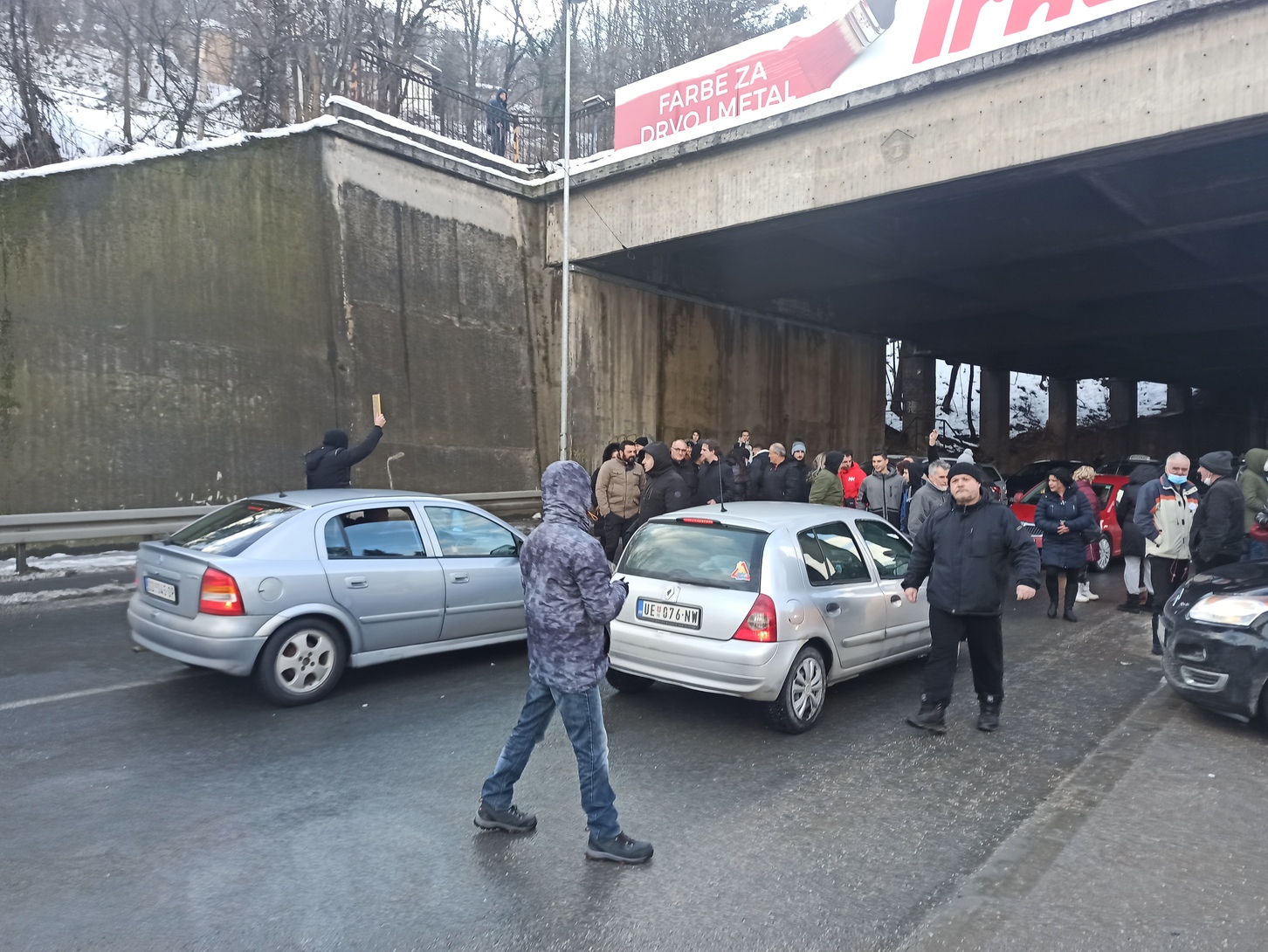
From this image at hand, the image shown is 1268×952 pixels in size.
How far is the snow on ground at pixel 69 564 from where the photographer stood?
9.74m

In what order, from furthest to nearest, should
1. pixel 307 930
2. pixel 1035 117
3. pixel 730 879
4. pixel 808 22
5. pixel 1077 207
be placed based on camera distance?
1. pixel 1077 207
2. pixel 808 22
3. pixel 1035 117
4. pixel 730 879
5. pixel 307 930

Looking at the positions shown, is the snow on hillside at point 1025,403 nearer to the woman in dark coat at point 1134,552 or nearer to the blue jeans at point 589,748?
the woman in dark coat at point 1134,552

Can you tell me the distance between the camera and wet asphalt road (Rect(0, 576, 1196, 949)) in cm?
320

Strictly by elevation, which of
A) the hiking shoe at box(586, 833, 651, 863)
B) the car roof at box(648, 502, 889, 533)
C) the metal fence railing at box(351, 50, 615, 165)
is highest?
the metal fence railing at box(351, 50, 615, 165)

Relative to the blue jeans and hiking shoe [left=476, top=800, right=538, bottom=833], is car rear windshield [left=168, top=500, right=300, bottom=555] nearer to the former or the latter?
hiking shoe [left=476, top=800, right=538, bottom=833]

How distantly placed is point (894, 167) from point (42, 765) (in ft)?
38.7

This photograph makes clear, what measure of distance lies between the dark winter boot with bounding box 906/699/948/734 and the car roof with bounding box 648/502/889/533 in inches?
54.5

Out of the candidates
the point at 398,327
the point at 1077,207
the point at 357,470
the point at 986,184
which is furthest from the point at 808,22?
the point at 357,470

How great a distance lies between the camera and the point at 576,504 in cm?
369

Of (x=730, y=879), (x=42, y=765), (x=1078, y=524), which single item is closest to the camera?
(x=730, y=879)

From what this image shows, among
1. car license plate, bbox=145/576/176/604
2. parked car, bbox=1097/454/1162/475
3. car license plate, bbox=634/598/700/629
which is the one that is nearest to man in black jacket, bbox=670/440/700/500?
car license plate, bbox=634/598/700/629

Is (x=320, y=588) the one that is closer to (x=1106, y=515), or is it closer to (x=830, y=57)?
(x=830, y=57)

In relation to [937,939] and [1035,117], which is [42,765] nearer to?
[937,939]

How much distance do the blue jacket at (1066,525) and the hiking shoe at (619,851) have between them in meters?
7.06
